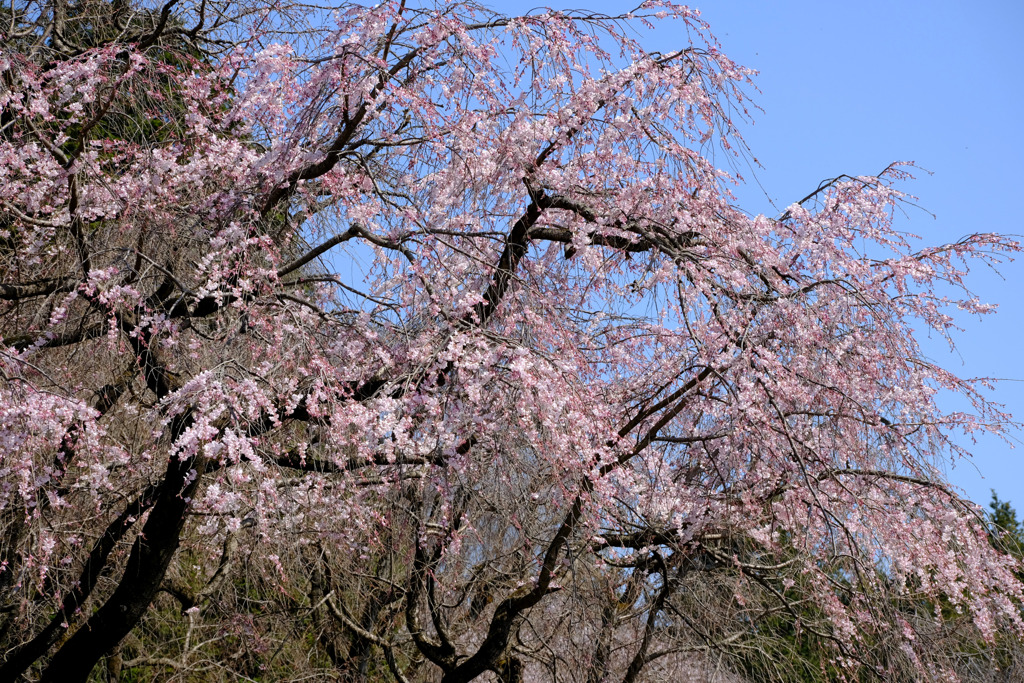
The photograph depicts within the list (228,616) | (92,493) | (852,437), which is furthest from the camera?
(228,616)

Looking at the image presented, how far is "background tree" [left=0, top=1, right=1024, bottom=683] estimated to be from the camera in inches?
168

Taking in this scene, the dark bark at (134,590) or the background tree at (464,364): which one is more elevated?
the background tree at (464,364)

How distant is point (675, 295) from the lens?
176 inches

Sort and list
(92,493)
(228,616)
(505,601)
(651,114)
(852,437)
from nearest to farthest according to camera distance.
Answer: (651,114), (92,493), (852,437), (505,601), (228,616)

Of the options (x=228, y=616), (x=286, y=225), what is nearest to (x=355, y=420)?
(x=286, y=225)

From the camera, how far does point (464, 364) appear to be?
4.11m

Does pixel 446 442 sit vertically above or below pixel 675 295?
below

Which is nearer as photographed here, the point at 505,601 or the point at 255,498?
the point at 255,498

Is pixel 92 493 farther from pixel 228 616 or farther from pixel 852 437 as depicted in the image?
pixel 852 437

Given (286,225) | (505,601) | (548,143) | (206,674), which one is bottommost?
(206,674)

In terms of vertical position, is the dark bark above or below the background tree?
below

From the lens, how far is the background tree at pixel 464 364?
4270 mm

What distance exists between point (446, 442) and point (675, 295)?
1.31 metres

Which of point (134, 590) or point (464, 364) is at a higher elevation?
point (464, 364)
